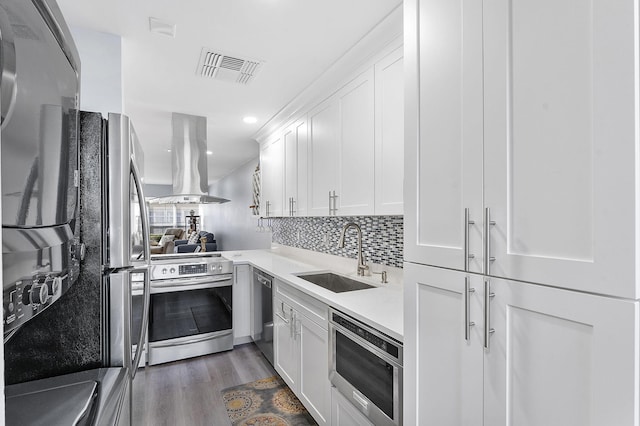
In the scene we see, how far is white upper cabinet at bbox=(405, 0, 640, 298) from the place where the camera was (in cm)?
65

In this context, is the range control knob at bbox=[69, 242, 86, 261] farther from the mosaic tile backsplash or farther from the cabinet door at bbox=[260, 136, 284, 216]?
the cabinet door at bbox=[260, 136, 284, 216]

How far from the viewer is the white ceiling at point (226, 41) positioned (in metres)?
1.68

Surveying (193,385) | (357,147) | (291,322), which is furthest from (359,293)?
(193,385)

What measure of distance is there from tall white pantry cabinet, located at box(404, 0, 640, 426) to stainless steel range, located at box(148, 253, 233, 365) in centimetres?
243

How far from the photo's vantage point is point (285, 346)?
8.13ft

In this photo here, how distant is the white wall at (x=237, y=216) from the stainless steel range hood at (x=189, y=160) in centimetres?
156

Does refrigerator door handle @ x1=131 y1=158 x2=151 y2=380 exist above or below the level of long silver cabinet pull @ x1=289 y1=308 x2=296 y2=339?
above

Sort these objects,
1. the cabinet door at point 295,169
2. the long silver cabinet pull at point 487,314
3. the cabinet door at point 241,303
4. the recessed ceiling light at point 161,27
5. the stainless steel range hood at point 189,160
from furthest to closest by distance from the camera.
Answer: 1. the stainless steel range hood at point 189,160
2. the cabinet door at point 241,303
3. the cabinet door at point 295,169
4. the recessed ceiling light at point 161,27
5. the long silver cabinet pull at point 487,314

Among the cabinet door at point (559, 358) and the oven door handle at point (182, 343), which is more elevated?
the cabinet door at point (559, 358)

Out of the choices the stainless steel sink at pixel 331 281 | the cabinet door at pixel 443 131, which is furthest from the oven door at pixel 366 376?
the stainless steel sink at pixel 331 281

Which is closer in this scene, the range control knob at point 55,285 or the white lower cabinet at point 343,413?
the range control knob at point 55,285

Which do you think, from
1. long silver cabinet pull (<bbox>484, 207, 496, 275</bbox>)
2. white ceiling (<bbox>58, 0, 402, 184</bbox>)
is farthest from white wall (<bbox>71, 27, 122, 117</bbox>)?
long silver cabinet pull (<bbox>484, 207, 496, 275</bbox>)

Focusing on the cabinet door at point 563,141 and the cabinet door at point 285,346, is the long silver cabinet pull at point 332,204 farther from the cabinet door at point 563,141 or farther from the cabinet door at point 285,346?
the cabinet door at point 563,141

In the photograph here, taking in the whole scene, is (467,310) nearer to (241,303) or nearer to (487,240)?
(487,240)
